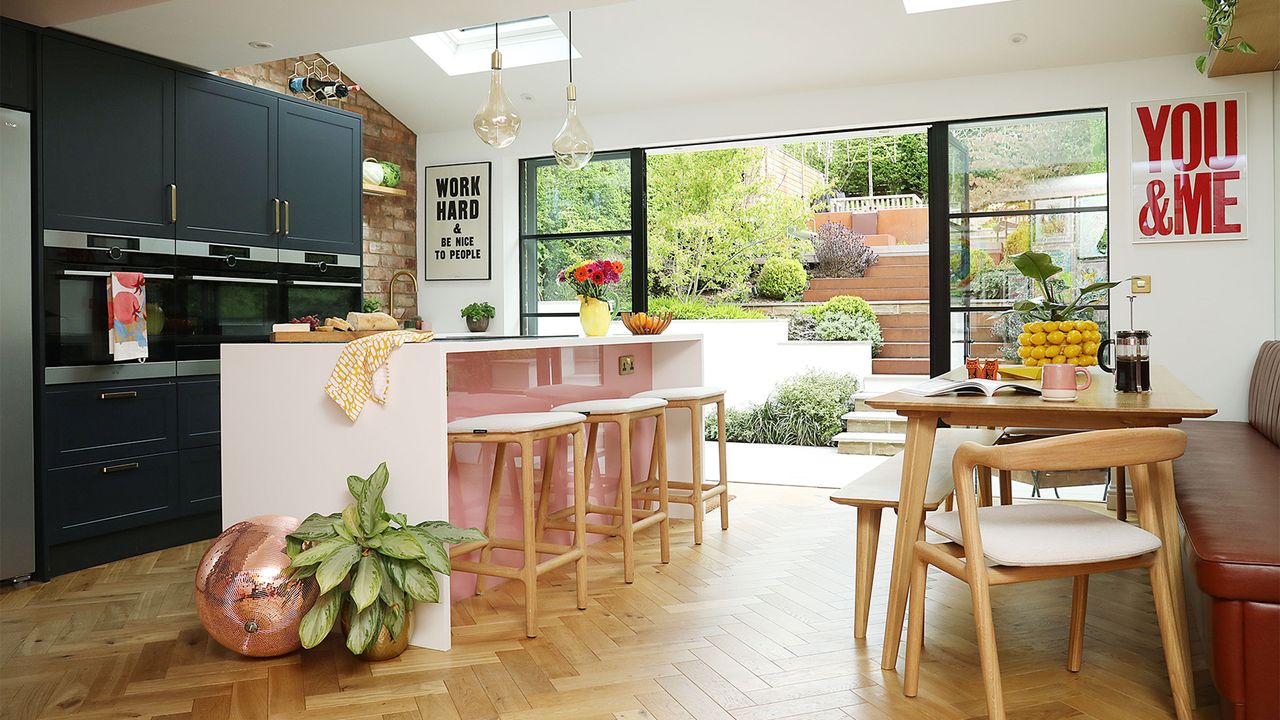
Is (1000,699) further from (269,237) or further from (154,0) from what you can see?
(269,237)

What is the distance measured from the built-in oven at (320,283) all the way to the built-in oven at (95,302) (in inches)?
27.9

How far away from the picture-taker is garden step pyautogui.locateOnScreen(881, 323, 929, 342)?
10.1 m

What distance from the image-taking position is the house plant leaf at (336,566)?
2.47 metres

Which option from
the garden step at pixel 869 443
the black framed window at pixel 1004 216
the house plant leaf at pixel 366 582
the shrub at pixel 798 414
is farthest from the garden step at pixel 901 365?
the house plant leaf at pixel 366 582

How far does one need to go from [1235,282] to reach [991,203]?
4.32ft

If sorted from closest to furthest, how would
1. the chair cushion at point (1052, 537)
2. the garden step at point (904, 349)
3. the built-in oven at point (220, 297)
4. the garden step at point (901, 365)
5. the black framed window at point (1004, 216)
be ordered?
the chair cushion at point (1052, 537) → the built-in oven at point (220, 297) → the black framed window at point (1004, 216) → the garden step at point (901, 365) → the garden step at point (904, 349)

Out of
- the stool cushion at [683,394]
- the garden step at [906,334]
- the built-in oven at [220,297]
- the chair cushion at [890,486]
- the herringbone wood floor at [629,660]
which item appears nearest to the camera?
the herringbone wood floor at [629,660]

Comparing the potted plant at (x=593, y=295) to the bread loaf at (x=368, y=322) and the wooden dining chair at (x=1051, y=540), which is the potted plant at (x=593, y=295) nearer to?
the bread loaf at (x=368, y=322)

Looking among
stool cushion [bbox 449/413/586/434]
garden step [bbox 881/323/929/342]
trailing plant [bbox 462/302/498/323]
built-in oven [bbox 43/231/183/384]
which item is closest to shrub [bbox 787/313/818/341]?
garden step [bbox 881/323/929/342]

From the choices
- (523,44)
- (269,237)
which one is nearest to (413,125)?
(523,44)

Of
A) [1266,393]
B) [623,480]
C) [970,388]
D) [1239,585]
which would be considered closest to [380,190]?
[623,480]

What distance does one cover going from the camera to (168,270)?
4.15m

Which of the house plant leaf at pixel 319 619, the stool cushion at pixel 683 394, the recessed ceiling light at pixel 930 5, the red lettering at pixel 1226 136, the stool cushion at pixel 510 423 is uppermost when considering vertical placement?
the recessed ceiling light at pixel 930 5

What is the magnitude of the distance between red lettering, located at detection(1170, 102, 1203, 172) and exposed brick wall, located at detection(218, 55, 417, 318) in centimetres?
500
